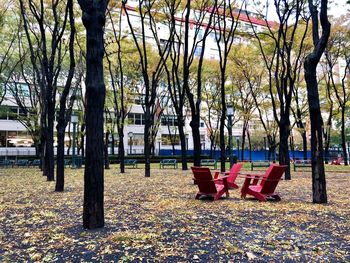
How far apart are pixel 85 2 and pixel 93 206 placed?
147 inches

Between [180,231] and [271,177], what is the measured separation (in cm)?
414

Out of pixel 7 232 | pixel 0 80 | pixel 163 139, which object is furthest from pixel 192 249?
pixel 163 139

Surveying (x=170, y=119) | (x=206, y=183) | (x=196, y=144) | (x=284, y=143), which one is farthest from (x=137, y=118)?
(x=206, y=183)

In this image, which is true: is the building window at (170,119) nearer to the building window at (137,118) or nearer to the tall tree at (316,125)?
the building window at (137,118)

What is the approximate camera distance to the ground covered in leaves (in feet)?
14.6

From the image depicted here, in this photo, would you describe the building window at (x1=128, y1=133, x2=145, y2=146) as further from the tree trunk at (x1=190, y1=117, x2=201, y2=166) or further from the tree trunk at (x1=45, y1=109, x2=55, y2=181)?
the tree trunk at (x1=190, y1=117, x2=201, y2=166)

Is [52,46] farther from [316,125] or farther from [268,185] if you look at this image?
[316,125]

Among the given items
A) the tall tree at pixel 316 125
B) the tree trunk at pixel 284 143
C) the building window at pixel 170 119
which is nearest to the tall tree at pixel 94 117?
the tall tree at pixel 316 125

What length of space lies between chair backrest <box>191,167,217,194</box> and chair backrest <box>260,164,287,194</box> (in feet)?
4.56

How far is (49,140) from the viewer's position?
1538 cm

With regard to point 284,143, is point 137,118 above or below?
above

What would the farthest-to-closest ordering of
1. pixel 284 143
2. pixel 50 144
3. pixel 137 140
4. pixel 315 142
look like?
pixel 137 140 < pixel 284 143 < pixel 50 144 < pixel 315 142

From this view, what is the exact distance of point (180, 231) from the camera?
5.60 meters

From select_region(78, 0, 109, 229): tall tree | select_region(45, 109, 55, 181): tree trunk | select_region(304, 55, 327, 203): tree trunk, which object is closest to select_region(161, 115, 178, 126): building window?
select_region(45, 109, 55, 181): tree trunk
